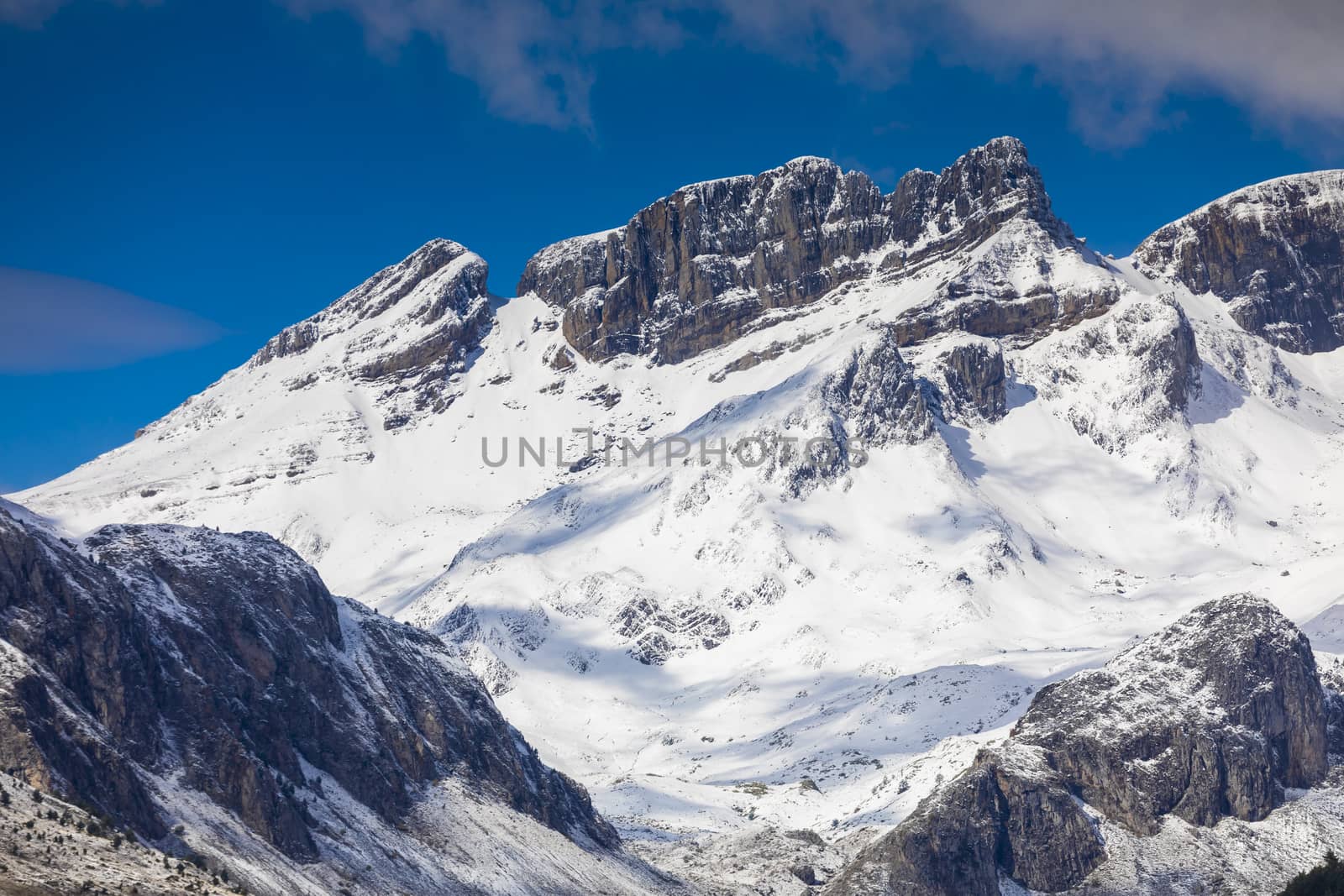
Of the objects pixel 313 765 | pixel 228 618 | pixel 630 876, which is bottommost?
pixel 630 876

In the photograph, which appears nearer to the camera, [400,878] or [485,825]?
[400,878]

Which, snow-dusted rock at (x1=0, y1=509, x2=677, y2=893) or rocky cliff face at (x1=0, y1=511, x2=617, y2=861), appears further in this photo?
snow-dusted rock at (x1=0, y1=509, x2=677, y2=893)

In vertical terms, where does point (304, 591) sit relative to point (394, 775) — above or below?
above

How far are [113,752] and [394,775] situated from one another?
43373mm

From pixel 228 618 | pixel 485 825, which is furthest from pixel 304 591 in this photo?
pixel 485 825

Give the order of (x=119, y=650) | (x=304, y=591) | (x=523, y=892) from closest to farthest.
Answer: (x=119, y=650), (x=523, y=892), (x=304, y=591)

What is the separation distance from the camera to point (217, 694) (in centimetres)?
15838

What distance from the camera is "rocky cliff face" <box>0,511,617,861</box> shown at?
135000mm

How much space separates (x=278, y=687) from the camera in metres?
169

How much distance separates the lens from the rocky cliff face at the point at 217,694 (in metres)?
135

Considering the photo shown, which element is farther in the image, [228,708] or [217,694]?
[228,708]

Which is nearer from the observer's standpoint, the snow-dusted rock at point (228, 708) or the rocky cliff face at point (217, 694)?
the rocky cliff face at point (217, 694)

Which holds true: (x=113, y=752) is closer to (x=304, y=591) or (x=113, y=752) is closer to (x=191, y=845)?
(x=191, y=845)

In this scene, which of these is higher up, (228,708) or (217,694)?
(217,694)
